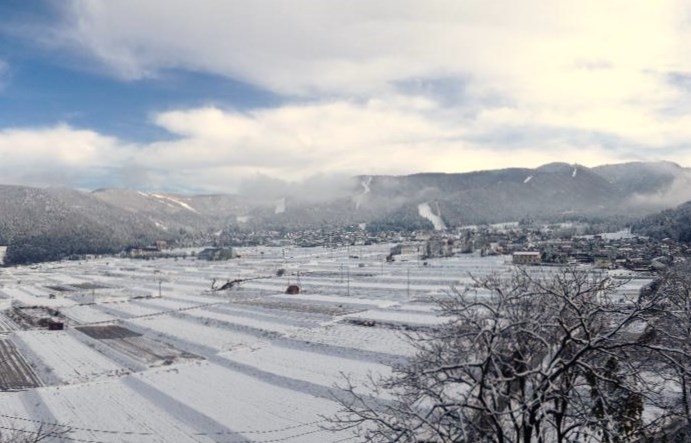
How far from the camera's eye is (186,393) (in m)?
19.5

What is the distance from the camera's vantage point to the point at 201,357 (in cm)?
2567

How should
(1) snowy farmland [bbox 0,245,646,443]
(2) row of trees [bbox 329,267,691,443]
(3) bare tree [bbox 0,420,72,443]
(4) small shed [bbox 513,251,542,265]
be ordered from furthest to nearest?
(4) small shed [bbox 513,251,542,265] < (1) snowy farmland [bbox 0,245,646,443] < (3) bare tree [bbox 0,420,72,443] < (2) row of trees [bbox 329,267,691,443]

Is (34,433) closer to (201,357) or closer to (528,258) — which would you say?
(201,357)

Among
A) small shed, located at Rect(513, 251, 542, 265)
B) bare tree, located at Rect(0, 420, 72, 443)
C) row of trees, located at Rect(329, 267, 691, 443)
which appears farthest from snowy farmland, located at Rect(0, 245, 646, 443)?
small shed, located at Rect(513, 251, 542, 265)

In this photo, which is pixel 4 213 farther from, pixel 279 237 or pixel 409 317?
pixel 409 317

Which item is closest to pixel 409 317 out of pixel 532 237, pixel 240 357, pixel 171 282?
pixel 240 357

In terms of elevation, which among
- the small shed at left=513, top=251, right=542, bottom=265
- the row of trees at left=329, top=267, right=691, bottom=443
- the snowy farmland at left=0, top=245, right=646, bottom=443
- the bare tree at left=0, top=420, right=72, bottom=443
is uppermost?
the row of trees at left=329, top=267, right=691, bottom=443

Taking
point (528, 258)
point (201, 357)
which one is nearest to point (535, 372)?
point (201, 357)

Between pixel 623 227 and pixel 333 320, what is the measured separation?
127 metres

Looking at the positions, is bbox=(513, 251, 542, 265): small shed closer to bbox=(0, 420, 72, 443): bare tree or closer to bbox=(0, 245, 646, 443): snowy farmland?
bbox=(0, 245, 646, 443): snowy farmland

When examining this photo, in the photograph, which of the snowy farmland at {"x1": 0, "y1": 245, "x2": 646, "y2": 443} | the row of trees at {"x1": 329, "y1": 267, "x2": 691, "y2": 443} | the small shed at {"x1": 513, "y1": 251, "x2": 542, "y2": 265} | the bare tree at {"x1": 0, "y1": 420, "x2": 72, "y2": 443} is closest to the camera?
the row of trees at {"x1": 329, "y1": 267, "x2": 691, "y2": 443}

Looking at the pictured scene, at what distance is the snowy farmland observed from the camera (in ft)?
53.5

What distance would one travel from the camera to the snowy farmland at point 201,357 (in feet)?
53.5

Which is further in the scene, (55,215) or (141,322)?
(55,215)
